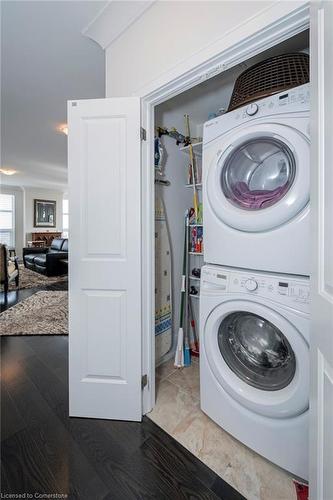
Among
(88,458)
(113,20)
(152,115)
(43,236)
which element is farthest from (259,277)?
(43,236)

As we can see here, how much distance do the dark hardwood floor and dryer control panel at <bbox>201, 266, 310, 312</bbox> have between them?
0.88m

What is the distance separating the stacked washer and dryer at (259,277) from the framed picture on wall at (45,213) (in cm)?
785

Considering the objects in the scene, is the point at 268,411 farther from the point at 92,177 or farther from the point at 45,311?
the point at 45,311

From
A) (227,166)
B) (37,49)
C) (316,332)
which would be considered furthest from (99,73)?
(316,332)

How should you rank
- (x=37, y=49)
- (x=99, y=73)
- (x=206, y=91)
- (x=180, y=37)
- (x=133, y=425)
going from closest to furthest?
(x=180, y=37) < (x=133, y=425) < (x=37, y=49) < (x=206, y=91) < (x=99, y=73)

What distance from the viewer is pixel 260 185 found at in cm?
129

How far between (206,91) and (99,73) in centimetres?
92

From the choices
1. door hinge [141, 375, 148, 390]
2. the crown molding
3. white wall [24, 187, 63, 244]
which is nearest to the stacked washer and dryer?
door hinge [141, 375, 148, 390]

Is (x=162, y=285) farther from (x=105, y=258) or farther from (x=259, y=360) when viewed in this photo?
(x=259, y=360)

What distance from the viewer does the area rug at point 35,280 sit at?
15.2 feet

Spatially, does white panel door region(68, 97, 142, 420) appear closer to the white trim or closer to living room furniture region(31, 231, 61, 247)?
the white trim

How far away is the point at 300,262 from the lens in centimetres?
104

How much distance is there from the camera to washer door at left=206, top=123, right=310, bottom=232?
3.35 ft

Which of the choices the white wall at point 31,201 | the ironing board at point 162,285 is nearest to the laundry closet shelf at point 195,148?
the ironing board at point 162,285
